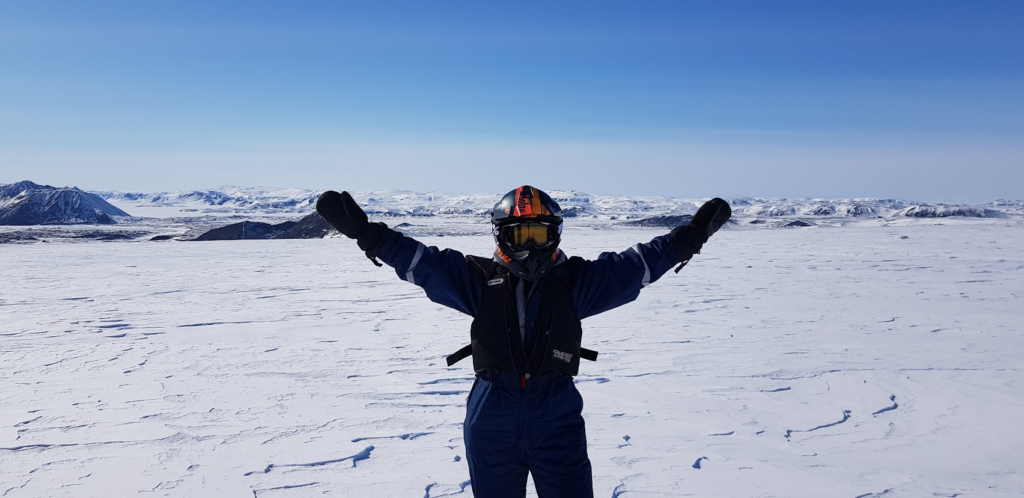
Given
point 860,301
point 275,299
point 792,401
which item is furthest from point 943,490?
point 275,299

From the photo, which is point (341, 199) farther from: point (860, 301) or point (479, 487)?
point (860, 301)

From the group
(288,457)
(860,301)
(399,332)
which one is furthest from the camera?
(860,301)

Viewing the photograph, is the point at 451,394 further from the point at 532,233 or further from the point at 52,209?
the point at 52,209

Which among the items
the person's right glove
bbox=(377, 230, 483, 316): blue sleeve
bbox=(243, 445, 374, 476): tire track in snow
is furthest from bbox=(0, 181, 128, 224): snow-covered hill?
the person's right glove

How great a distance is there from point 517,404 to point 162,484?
8.20ft

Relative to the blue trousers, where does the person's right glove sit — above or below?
above

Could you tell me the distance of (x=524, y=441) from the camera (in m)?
2.06

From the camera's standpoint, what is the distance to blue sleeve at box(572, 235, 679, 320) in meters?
2.21

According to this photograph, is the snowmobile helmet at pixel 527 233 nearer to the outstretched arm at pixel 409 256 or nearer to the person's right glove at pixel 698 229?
the outstretched arm at pixel 409 256

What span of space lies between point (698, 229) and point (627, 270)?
35 centimetres

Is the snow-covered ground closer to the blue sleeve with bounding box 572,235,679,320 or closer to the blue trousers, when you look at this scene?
the blue trousers

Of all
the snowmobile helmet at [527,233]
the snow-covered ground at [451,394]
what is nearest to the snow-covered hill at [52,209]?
the snow-covered ground at [451,394]

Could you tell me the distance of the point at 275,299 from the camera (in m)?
10.1

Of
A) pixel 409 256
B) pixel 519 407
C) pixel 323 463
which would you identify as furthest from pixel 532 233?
pixel 323 463
